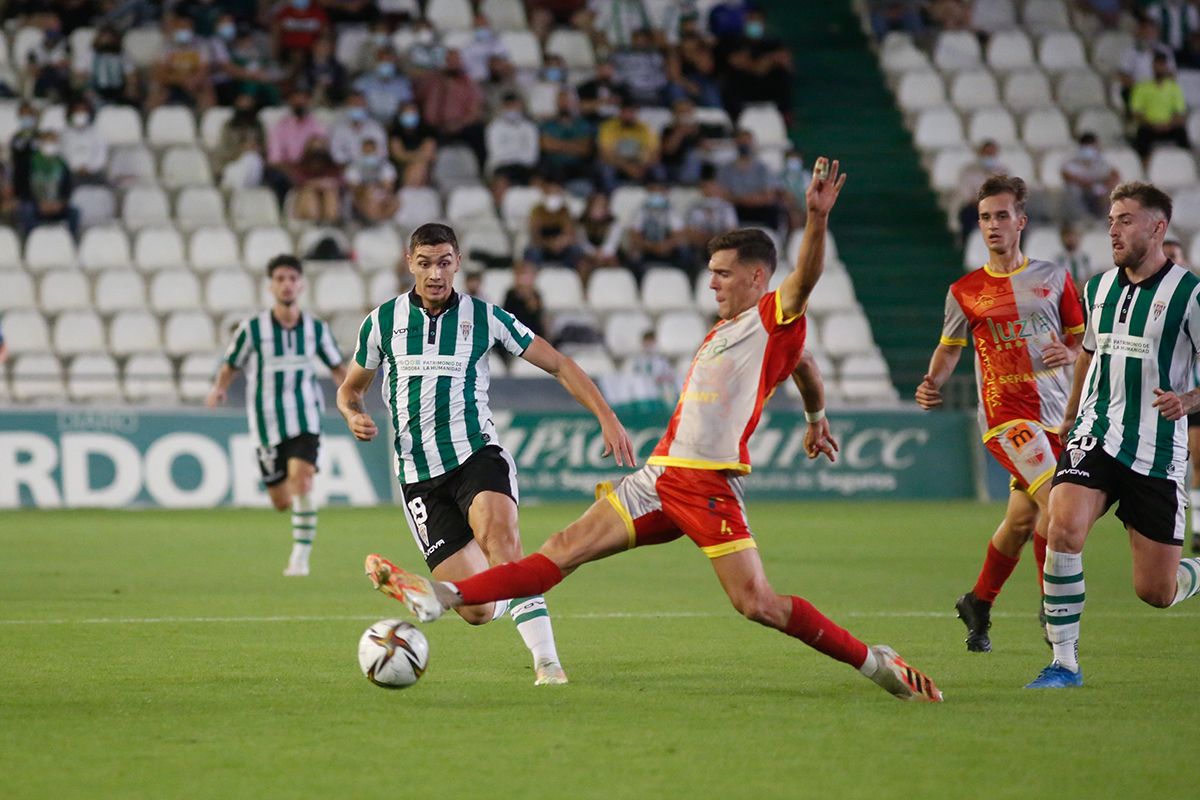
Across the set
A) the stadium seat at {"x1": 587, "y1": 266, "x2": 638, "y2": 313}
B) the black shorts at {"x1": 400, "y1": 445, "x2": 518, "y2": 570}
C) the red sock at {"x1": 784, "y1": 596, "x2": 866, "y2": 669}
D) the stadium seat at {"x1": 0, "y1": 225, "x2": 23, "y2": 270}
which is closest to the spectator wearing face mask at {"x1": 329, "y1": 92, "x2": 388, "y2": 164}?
the stadium seat at {"x1": 587, "y1": 266, "x2": 638, "y2": 313}

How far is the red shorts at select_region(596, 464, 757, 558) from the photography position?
6887mm

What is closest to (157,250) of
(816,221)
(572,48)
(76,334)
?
(76,334)

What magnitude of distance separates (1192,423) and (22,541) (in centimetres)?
1025

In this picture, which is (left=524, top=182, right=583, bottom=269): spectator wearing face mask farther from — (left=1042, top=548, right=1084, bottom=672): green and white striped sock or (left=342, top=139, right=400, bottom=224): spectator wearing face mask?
(left=1042, top=548, right=1084, bottom=672): green and white striped sock

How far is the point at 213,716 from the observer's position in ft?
21.7

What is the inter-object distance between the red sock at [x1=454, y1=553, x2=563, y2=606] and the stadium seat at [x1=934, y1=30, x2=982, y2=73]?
21724 mm

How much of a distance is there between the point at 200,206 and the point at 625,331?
5887mm

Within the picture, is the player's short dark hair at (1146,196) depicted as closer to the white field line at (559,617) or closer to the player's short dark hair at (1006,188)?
the player's short dark hair at (1006,188)

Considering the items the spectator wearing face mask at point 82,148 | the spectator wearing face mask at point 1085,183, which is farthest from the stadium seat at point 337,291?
the spectator wearing face mask at point 1085,183

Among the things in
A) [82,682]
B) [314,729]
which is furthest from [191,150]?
[314,729]

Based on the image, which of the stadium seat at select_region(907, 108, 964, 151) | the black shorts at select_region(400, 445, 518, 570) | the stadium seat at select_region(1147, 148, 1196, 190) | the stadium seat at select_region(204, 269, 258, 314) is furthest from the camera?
the stadium seat at select_region(907, 108, 964, 151)

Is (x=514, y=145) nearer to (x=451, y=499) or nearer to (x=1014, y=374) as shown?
(x=1014, y=374)

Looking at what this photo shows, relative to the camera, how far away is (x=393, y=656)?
6785mm

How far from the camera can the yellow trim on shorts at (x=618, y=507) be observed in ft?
22.9
